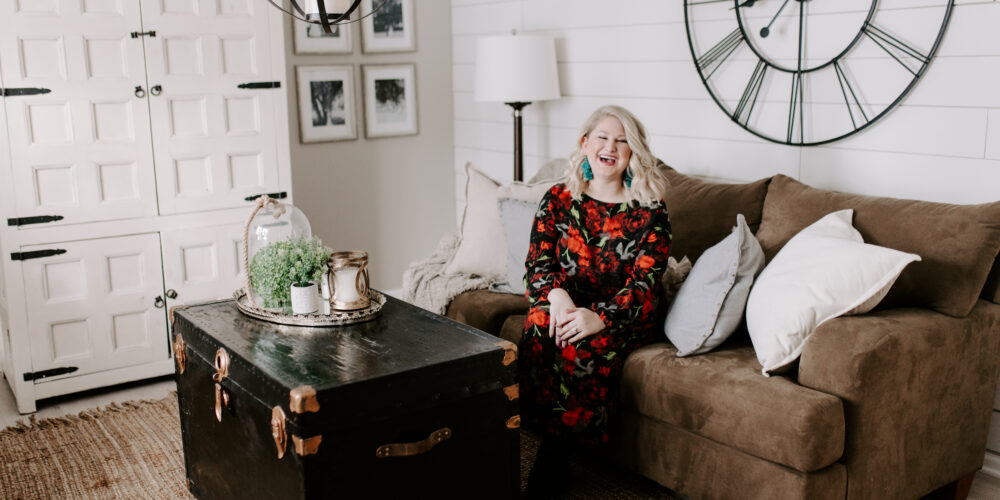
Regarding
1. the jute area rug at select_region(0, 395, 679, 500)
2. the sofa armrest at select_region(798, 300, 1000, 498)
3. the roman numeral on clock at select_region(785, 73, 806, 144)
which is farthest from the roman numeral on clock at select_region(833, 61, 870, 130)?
the jute area rug at select_region(0, 395, 679, 500)

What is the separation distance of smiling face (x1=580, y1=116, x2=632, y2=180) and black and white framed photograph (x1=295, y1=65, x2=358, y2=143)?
2061 millimetres

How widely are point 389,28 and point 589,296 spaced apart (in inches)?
94.2

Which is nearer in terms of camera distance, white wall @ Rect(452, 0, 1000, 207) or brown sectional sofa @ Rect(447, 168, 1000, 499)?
brown sectional sofa @ Rect(447, 168, 1000, 499)

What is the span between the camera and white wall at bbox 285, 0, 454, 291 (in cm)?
441

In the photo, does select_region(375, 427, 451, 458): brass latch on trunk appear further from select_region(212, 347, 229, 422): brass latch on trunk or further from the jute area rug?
the jute area rug

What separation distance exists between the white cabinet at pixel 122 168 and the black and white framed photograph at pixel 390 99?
78 cm

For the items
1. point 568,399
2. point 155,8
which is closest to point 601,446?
point 568,399

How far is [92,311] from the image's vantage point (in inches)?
137

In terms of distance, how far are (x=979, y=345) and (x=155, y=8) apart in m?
3.17

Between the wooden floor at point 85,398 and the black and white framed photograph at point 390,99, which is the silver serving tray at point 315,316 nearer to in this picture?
the wooden floor at point 85,398

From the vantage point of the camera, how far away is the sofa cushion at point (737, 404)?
2.08 metres

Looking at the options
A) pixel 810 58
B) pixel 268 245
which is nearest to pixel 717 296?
pixel 810 58

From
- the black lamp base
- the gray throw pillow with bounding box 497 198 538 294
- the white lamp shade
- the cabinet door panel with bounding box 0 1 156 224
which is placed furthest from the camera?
the black lamp base

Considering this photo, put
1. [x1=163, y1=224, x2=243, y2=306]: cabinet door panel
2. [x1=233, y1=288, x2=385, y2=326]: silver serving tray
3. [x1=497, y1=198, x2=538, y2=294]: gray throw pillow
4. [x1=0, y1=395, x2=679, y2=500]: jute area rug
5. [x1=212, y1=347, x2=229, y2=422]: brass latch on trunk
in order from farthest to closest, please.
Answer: [x1=163, y1=224, x2=243, y2=306]: cabinet door panel
[x1=497, y1=198, x2=538, y2=294]: gray throw pillow
[x1=0, y1=395, x2=679, y2=500]: jute area rug
[x1=233, y1=288, x2=385, y2=326]: silver serving tray
[x1=212, y1=347, x2=229, y2=422]: brass latch on trunk
